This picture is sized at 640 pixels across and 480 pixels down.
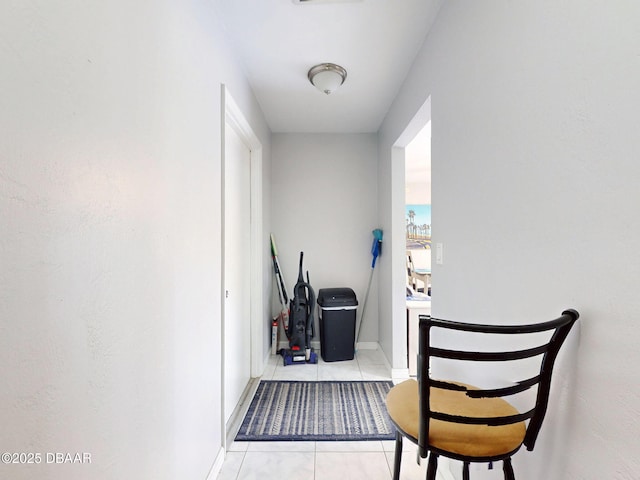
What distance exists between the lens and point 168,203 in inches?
44.0

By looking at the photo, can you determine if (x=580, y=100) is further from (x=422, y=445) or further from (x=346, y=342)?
(x=346, y=342)

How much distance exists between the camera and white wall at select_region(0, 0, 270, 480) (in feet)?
1.86

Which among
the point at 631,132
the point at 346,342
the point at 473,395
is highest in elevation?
the point at 631,132

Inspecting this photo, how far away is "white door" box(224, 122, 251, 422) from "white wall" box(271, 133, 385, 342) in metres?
0.78

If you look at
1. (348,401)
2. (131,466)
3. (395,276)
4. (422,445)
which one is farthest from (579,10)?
(348,401)

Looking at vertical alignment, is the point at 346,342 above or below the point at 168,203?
below

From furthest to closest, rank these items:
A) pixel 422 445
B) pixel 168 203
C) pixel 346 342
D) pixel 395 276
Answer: pixel 346 342, pixel 395 276, pixel 168 203, pixel 422 445

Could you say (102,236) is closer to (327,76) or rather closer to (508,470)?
(508,470)

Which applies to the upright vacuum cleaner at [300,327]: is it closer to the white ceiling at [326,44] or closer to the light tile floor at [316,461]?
the light tile floor at [316,461]

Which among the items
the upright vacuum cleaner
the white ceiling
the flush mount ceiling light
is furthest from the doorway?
the flush mount ceiling light

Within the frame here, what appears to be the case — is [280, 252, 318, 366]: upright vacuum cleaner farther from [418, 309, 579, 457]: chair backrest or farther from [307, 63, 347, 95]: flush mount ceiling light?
[418, 309, 579, 457]: chair backrest

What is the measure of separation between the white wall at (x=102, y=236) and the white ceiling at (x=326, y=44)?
457mm

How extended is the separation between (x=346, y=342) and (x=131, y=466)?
2433 millimetres

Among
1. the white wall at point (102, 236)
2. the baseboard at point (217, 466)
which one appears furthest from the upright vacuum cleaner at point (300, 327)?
the white wall at point (102, 236)
